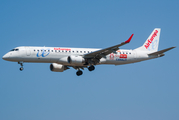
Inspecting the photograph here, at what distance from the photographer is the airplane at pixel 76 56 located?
47.9 metres

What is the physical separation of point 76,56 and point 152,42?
50.2ft

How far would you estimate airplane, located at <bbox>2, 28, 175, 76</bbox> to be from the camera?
47.9m

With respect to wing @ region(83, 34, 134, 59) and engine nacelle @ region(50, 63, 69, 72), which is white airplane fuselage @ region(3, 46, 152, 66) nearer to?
wing @ region(83, 34, 134, 59)

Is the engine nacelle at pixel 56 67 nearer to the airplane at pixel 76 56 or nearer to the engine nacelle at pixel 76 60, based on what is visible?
the airplane at pixel 76 56

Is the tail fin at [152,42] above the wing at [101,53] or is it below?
above

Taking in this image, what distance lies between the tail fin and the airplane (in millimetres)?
1683

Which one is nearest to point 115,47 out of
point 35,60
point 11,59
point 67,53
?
point 67,53

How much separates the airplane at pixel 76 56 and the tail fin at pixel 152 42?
66.2 inches

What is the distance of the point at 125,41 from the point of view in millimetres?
43562

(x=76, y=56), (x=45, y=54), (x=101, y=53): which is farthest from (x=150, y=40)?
(x=45, y=54)

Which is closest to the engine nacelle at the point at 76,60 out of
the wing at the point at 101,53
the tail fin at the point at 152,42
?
the wing at the point at 101,53

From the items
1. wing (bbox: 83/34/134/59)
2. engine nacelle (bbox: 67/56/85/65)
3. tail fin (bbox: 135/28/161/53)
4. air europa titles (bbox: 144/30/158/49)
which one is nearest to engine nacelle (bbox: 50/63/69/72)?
engine nacelle (bbox: 67/56/85/65)

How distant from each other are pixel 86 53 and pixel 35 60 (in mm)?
7718

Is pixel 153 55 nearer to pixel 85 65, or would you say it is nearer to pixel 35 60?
pixel 85 65
